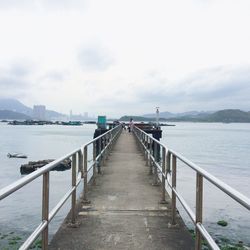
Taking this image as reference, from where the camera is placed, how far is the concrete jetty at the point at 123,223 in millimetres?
5141

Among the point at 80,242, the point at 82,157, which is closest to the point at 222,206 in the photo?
the point at 82,157

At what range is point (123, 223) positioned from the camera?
6.10 meters

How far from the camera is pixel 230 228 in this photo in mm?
13023

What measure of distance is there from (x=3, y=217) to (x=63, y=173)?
13.5m

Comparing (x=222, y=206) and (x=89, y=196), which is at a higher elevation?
(x=89, y=196)

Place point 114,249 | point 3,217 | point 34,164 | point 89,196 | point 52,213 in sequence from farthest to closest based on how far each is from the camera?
point 34,164
point 3,217
point 89,196
point 114,249
point 52,213

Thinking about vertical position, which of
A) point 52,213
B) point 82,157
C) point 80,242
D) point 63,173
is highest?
point 82,157

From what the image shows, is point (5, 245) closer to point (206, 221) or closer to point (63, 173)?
point (206, 221)

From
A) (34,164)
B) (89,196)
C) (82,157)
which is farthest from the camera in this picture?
(34,164)

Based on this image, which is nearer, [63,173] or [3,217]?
[3,217]

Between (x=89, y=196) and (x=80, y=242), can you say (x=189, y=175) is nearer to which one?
(x=89, y=196)

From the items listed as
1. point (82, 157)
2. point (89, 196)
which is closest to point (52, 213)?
point (82, 157)

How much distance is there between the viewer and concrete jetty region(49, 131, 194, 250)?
514 cm

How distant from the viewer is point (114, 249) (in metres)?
4.89
